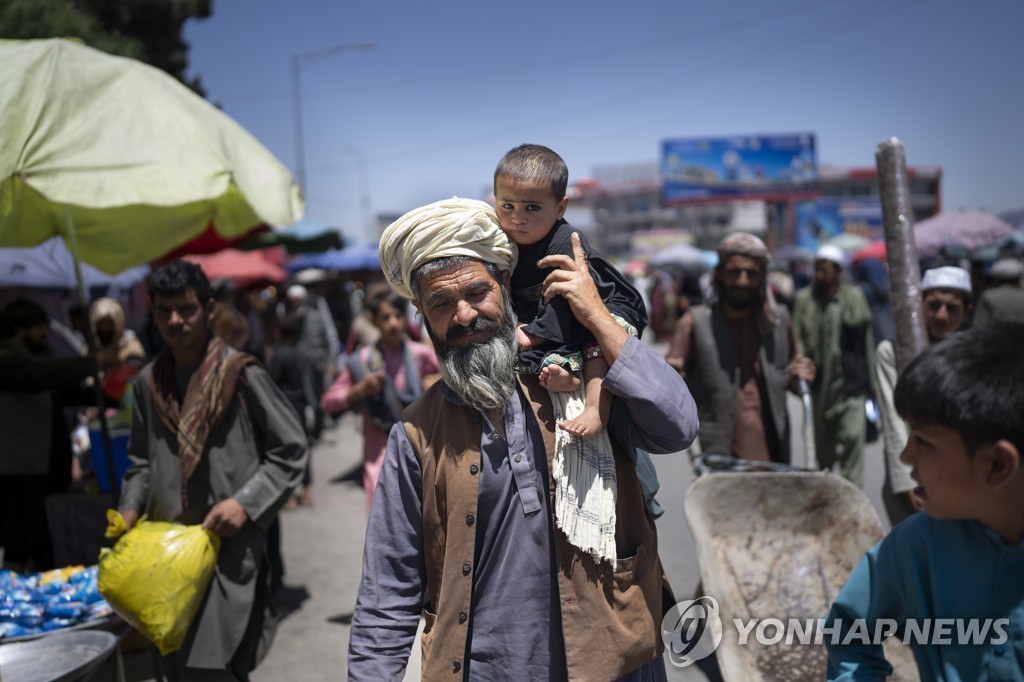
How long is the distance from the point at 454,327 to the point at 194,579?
1767mm

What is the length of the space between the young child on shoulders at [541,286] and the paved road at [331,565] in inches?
40.0

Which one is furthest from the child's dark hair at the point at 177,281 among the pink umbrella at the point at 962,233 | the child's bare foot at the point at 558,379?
the pink umbrella at the point at 962,233

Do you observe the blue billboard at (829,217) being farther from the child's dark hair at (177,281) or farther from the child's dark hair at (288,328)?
the child's dark hair at (177,281)

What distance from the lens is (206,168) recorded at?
3740mm

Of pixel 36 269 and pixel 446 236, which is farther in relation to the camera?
pixel 36 269

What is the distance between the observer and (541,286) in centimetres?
210

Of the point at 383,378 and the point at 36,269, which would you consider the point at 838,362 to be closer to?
the point at 383,378

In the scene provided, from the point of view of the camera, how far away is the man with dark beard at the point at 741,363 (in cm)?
449

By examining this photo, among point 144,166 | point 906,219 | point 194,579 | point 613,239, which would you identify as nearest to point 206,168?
point 144,166

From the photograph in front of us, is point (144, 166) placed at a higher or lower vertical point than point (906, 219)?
higher

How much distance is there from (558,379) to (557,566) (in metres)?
0.45


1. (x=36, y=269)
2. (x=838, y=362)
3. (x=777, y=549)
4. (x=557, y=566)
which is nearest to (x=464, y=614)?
(x=557, y=566)

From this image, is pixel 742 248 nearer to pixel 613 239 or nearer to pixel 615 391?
pixel 615 391

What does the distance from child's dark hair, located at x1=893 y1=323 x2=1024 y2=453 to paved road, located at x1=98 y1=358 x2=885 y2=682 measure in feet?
5.24
